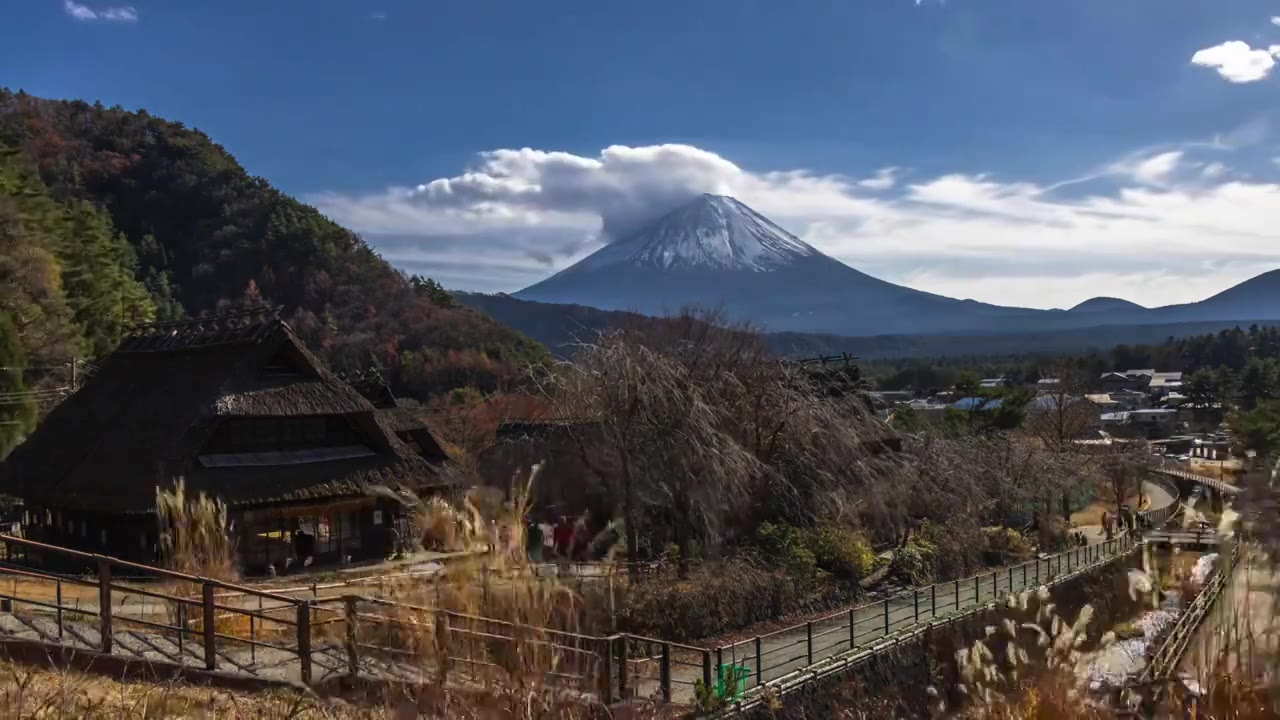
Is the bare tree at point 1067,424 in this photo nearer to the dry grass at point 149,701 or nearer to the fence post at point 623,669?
the fence post at point 623,669

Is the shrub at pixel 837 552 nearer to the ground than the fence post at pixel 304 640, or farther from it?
nearer to the ground

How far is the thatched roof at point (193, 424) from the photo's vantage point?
1956 cm

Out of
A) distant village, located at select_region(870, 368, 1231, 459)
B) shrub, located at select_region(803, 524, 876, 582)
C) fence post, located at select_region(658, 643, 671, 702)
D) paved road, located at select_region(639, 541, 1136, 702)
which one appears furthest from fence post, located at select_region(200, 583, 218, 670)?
shrub, located at select_region(803, 524, 876, 582)

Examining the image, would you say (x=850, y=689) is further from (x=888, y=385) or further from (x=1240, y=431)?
(x=888, y=385)

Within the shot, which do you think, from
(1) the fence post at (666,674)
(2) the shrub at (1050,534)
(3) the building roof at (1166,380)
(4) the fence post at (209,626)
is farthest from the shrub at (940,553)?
(3) the building roof at (1166,380)

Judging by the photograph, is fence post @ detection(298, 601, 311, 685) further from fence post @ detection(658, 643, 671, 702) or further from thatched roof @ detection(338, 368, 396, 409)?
thatched roof @ detection(338, 368, 396, 409)

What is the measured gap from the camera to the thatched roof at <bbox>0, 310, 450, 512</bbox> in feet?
64.2

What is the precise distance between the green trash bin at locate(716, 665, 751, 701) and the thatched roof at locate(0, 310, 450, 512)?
12796 mm

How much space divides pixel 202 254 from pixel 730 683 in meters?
62.9

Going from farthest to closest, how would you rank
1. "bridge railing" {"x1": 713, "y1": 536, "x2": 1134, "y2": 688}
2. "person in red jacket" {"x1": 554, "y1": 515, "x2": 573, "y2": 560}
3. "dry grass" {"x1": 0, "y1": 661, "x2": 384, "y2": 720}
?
"person in red jacket" {"x1": 554, "y1": 515, "x2": 573, "y2": 560} < "bridge railing" {"x1": 713, "y1": 536, "x2": 1134, "y2": 688} < "dry grass" {"x1": 0, "y1": 661, "x2": 384, "y2": 720}

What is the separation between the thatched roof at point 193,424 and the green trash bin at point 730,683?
12796 mm

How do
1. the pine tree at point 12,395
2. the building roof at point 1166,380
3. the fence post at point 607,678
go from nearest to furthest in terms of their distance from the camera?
1. the fence post at point 607,678
2. the pine tree at point 12,395
3. the building roof at point 1166,380

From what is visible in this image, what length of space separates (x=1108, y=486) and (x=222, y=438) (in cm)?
3316

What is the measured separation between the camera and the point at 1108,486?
38062mm
